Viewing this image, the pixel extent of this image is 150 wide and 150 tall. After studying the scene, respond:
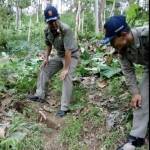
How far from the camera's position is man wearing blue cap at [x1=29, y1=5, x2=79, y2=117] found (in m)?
6.27

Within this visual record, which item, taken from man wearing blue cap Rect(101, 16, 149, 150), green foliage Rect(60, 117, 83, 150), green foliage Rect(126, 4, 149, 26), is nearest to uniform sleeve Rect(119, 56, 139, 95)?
man wearing blue cap Rect(101, 16, 149, 150)

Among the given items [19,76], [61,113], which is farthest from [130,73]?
[19,76]

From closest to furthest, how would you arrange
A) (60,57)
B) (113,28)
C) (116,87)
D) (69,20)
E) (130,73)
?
(113,28)
(130,73)
(60,57)
(116,87)
(69,20)

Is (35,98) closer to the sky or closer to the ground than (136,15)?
closer to the ground

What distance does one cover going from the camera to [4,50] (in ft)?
48.6

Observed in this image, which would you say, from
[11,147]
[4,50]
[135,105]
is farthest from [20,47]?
[135,105]

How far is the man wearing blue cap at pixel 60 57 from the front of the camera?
6.27 meters

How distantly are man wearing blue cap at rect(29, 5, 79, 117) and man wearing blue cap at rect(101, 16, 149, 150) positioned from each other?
1.71 m

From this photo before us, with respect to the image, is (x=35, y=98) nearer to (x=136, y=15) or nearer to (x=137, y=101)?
(x=136, y=15)

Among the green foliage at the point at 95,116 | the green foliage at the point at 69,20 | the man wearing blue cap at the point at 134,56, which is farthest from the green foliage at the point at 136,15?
the green foliage at the point at 69,20

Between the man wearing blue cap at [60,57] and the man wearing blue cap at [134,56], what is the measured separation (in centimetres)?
171

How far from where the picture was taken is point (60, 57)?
22.6 feet

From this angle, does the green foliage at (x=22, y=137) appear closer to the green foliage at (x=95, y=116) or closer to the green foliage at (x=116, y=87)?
the green foliage at (x=95, y=116)

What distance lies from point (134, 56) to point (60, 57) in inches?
95.9
